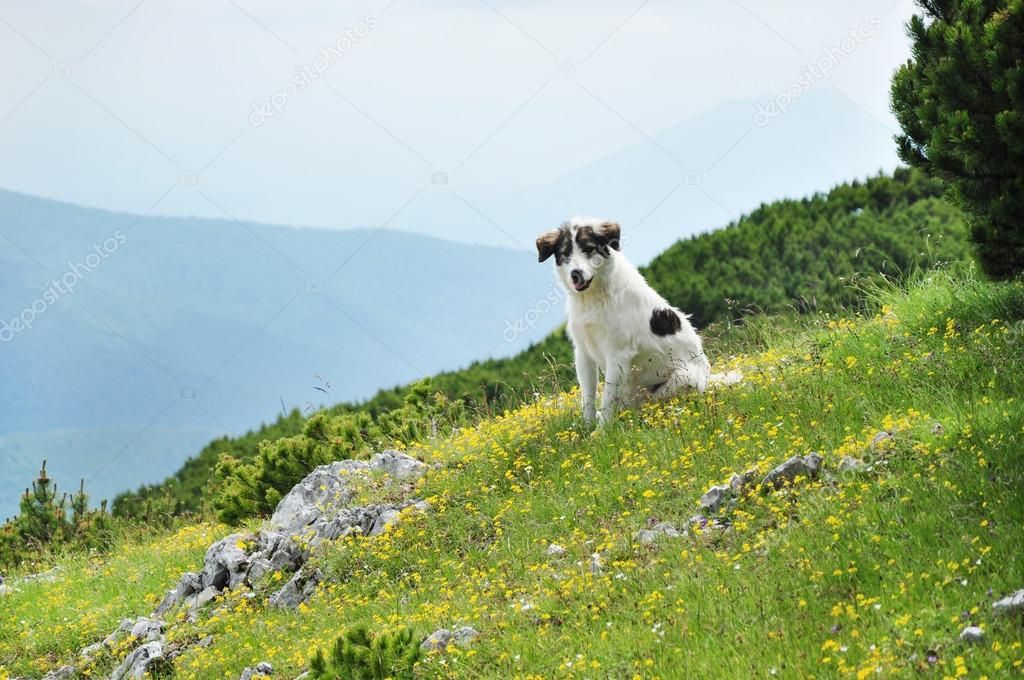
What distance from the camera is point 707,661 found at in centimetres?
670

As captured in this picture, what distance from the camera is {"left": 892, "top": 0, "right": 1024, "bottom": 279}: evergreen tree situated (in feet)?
27.9

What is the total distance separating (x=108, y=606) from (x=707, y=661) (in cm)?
789

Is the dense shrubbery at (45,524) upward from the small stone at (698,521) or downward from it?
upward

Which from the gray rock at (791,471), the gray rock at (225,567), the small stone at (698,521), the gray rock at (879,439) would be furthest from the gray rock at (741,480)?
the gray rock at (225,567)

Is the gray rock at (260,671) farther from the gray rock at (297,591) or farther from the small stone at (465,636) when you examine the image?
the small stone at (465,636)

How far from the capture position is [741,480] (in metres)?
8.89

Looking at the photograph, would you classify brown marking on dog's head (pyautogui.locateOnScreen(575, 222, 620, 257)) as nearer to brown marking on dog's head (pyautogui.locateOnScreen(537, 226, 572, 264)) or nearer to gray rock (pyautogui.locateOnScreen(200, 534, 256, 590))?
brown marking on dog's head (pyautogui.locateOnScreen(537, 226, 572, 264))

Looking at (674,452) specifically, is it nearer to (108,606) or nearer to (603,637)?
(603,637)

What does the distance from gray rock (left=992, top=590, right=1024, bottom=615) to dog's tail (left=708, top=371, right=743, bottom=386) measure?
5.76 metres

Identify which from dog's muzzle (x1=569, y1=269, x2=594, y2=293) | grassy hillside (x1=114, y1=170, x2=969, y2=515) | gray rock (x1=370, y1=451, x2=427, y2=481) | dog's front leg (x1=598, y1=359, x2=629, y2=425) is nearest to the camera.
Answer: dog's muzzle (x1=569, y1=269, x2=594, y2=293)

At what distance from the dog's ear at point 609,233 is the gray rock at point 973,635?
6.12m

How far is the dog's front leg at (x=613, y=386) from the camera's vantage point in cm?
1149

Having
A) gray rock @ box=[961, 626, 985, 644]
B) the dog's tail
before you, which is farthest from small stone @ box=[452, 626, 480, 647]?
the dog's tail

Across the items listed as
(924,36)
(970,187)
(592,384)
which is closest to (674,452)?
(592,384)
